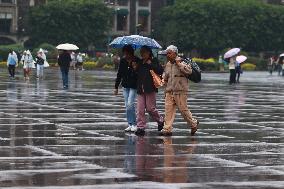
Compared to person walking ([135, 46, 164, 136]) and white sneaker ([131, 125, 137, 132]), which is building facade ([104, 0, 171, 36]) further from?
person walking ([135, 46, 164, 136])

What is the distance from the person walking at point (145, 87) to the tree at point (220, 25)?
73531 millimetres

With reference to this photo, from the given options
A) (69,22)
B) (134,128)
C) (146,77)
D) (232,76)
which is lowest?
(232,76)

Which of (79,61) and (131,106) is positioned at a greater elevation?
(131,106)

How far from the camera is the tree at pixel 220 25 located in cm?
9225

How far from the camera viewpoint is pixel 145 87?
55.2 ft

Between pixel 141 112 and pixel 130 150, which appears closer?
pixel 130 150

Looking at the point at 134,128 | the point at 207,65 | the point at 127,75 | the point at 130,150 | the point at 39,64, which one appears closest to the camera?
the point at 130,150

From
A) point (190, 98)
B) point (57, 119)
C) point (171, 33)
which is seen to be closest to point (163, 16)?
point (171, 33)

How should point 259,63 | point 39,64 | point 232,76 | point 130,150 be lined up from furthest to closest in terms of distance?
point 259,63 < point 39,64 < point 232,76 < point 130,150

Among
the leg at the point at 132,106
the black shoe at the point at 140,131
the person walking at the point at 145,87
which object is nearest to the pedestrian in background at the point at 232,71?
the leg at the point at 132,106

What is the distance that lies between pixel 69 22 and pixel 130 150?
77.0m

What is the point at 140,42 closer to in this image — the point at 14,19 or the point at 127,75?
the point at 127,75

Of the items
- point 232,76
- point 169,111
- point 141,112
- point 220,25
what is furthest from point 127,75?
point 220,25

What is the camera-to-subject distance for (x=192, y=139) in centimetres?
1611
